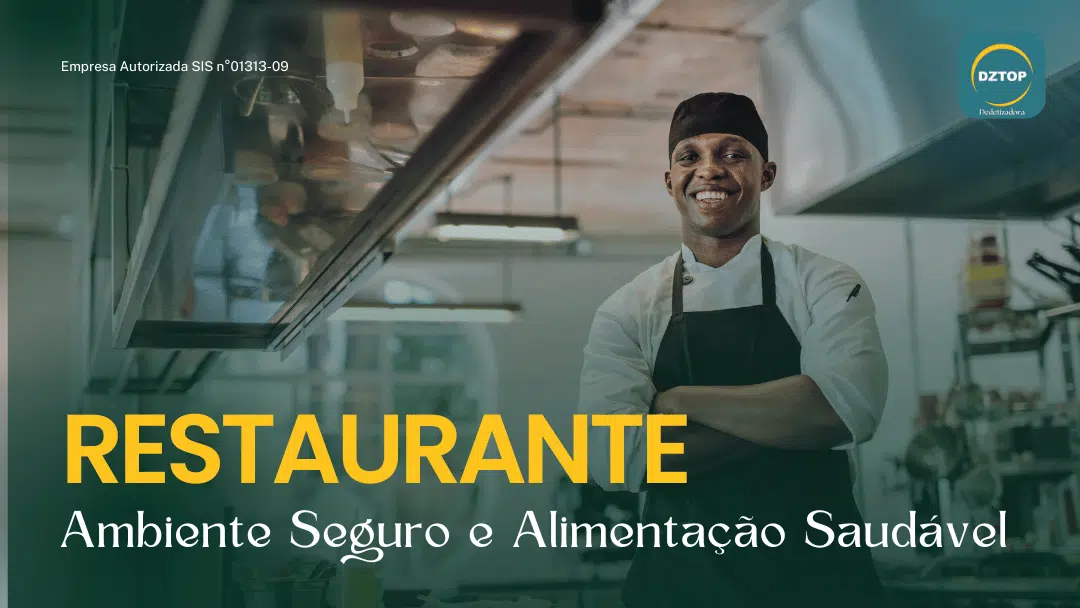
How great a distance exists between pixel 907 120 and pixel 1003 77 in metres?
0.21

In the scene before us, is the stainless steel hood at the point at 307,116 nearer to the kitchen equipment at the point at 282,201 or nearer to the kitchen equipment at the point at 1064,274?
the kitchen equipment at the point at 282,201

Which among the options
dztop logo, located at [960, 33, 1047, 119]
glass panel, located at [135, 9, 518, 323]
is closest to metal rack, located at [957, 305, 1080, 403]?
dztop logo, located at [960, 33, 1047, 119]

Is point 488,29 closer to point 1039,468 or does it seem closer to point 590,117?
point 1039,468

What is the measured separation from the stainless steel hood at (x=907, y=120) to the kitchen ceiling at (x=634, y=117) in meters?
0.95

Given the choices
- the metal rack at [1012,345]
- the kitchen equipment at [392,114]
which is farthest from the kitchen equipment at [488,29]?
the metal rack at [1012,345]

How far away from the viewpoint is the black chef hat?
1483 millimetres

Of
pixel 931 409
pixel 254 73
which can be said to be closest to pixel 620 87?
pixel 931 409

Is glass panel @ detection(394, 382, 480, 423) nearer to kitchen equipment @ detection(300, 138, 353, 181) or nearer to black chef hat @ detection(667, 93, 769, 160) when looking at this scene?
black chef hat @ detection(667, 93, 769, 160)

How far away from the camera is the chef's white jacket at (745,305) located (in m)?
1.43

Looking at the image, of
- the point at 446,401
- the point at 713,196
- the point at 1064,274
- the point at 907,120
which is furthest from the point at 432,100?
the point at 446,401

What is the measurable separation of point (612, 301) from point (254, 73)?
91 centimetres

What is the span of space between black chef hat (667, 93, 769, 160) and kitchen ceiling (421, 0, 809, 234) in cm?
141

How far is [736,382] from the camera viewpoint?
1.49 m

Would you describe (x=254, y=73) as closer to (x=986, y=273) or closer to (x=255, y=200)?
(x=255, y=200)
